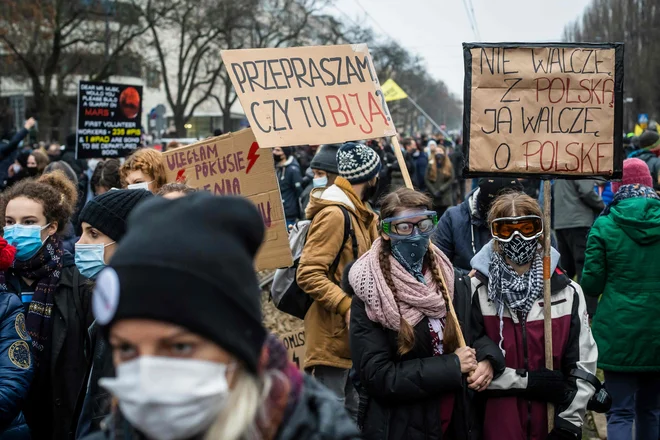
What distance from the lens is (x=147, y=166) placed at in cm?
530

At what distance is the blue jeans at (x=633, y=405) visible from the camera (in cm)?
496

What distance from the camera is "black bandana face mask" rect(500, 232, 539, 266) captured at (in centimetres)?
381

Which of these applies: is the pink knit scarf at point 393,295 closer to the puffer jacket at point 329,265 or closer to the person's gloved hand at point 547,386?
the person's gloved hand at point 547,386

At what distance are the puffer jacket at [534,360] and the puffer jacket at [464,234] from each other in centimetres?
160

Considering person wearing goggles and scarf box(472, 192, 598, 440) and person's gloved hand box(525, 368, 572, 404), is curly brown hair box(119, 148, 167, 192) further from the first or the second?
person's gloved hand box(525, 368, 572, 404)

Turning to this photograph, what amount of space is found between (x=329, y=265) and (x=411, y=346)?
1385mm

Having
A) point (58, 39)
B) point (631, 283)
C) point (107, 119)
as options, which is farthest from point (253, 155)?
point (58, 39)

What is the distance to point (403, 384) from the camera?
3.42m

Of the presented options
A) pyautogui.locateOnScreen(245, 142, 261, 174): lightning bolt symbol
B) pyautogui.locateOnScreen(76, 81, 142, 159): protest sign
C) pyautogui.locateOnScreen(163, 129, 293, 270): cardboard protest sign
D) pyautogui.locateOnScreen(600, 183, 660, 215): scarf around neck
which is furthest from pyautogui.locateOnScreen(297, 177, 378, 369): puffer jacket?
pyautogui.locateOnScreen(76, 81, 142, 159): protest sign

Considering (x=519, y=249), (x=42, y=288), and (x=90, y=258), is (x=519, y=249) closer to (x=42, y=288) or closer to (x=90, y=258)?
(x=90, y=258)

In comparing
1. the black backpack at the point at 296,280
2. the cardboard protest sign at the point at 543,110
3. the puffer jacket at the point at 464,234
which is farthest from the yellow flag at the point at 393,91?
the cardboard protest sign at the point at 543,110

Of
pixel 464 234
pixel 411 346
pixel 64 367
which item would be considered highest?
pixel 464 234

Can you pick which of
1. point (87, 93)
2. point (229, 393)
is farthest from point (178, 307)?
point (87, 93)

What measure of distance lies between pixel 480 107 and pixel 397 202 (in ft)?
2.35
